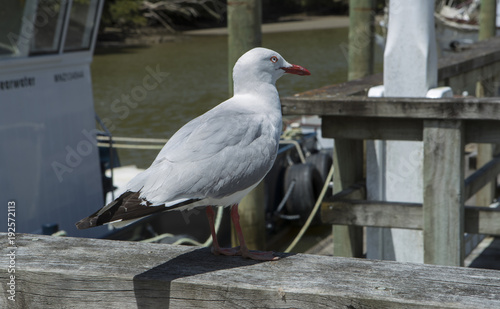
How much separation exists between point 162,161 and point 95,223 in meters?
0.44

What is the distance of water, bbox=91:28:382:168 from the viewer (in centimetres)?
1756

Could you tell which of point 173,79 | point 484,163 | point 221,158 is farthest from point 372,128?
point 173,79

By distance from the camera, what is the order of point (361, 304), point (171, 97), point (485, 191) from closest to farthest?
point (361, 304) → point (485, 191) → point (171, 97)

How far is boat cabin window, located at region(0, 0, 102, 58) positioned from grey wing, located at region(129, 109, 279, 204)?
4246mm

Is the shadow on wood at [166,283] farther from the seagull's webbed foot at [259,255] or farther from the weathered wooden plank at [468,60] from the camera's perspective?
the weathered wooden plank at [468,60]

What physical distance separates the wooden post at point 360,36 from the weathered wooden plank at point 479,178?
3.89 m

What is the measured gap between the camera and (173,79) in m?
23.6

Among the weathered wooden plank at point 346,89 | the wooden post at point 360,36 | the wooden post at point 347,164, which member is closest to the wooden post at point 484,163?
the wooden post at point 360,36

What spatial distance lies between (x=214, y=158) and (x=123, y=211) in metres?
0.41

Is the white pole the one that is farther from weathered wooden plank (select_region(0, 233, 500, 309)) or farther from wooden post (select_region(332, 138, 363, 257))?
weathered wooden plank (select_region(0, 233, 500, 309))

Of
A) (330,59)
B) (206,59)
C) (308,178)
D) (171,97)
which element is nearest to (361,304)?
(308,178)

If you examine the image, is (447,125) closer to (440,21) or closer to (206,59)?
(440,21)

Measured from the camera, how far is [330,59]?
26.1m

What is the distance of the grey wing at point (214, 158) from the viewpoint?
86.0 inches
